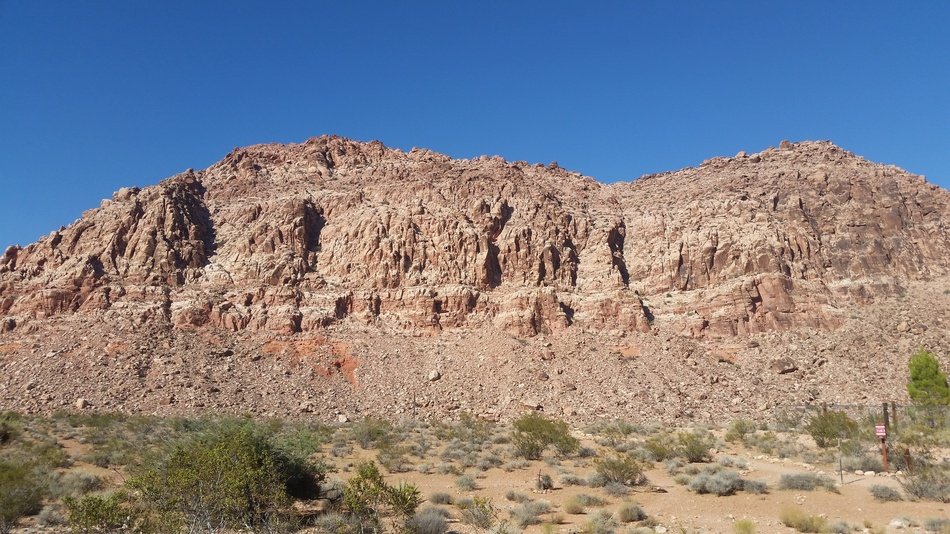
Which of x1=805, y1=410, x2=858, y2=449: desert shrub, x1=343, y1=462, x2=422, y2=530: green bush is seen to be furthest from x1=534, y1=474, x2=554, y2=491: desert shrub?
x1=805, y1=410, x2=858, y2=449: desert shrub

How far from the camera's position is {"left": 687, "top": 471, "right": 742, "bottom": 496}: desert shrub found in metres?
15.3

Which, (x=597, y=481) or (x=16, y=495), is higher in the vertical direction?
(x=16, y=495)

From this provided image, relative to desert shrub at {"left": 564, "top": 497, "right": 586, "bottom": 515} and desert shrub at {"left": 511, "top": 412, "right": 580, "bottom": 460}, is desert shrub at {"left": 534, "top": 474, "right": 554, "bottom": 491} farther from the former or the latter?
desert shrub at {"left": 511, "top": 412, "right": 580, "bottom": 460}

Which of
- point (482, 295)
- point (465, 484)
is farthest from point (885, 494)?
point (482, 295)

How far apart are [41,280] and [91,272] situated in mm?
4827

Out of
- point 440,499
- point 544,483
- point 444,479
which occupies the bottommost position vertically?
point 444,479

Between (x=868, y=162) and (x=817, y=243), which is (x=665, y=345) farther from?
(x=868, y=162)

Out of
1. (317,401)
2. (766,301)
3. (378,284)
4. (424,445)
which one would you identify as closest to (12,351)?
(317,401)

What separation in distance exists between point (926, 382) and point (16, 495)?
153 ft

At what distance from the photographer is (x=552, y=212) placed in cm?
6469

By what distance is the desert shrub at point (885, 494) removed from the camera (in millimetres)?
14102

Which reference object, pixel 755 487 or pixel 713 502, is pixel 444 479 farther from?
pixel 755 487

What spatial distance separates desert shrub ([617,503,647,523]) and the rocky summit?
1019 inches

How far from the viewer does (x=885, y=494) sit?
14.2 meters
